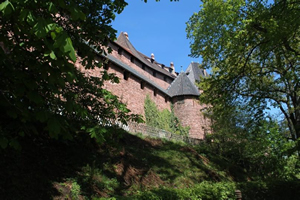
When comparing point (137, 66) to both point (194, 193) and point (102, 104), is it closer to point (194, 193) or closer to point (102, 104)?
point (102, 104)

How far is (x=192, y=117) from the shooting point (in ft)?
97.9

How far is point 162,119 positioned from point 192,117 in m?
4.03

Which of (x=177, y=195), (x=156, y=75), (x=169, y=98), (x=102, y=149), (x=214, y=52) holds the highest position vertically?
(x=156, y=75)

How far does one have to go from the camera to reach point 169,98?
104ft

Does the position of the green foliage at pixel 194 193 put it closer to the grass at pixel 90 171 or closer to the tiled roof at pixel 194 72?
the grass at pixel 90 171

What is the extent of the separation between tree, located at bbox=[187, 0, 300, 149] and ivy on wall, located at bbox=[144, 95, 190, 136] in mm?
13708

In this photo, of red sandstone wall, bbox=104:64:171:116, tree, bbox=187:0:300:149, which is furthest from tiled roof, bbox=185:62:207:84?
tree, bbox=187:0:300:149

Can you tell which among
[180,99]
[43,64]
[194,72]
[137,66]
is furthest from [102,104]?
[194,72]

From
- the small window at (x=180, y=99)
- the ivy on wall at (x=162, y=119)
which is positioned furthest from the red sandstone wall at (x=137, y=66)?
the small window at (x=180, y=99)

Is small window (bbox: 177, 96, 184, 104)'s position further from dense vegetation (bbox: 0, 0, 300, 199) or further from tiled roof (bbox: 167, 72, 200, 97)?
dense vegetation (bbox: 0, 0, 300, 199)

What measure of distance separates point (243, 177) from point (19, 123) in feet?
51.1

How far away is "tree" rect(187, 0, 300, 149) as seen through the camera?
948cm

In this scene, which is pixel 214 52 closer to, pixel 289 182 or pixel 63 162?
pixel 289 182

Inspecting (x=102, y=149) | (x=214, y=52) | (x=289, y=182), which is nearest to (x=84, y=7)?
(x=102, y=149)
